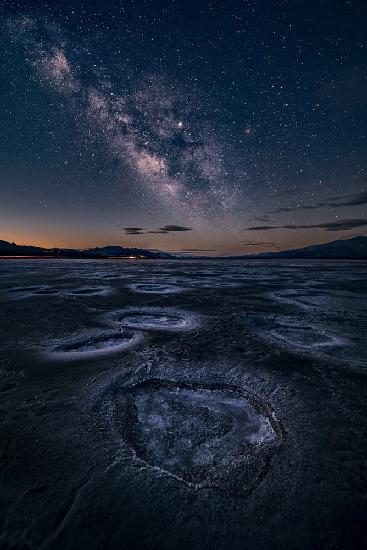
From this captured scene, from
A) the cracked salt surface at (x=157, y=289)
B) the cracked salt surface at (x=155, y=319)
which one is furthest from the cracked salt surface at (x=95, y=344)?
the cracked salt surface at (x=157, y=289)

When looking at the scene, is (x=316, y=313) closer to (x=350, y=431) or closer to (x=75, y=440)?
(x=350, y=431)

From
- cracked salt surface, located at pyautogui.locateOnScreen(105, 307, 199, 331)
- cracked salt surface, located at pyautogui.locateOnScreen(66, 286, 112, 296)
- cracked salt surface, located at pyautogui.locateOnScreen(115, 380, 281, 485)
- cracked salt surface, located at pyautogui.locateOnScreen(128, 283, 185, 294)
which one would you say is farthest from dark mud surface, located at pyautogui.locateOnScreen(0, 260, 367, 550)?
cracked salt surface, located at pyautogui.locateOnScreen(128, 283, 185, 294)

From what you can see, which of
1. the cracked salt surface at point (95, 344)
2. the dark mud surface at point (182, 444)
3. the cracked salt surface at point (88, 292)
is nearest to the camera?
the dark mud surface at point (182, 444)

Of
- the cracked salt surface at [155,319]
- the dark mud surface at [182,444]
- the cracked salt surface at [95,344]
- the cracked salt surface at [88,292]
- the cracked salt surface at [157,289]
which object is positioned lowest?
the cracked salt surface at [157,289]

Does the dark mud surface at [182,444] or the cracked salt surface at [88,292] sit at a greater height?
the dark mud surface at [182,444]

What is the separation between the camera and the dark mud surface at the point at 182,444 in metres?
1.19

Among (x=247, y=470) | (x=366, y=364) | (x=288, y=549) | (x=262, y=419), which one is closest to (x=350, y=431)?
(x=262, y=419)

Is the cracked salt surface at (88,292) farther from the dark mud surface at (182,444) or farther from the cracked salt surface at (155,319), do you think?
the dark mud surface at (182,444)

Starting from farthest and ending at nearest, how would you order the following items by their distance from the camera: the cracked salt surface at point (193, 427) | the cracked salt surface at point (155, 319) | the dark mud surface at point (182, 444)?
the cracked salt surface at point (155, 319), the cracked salt surface at point (193, 427), the dark mud surface at point (182, 444)

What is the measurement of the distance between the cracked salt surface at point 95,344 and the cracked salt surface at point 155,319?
0.52 meters

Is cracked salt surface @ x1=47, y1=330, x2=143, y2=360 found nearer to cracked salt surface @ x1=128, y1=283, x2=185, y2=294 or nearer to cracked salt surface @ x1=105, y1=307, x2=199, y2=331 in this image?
cracked salt surface @ x1=105, y1=307, x2=199, y2=331

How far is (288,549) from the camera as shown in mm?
1104

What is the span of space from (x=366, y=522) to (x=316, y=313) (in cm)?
489

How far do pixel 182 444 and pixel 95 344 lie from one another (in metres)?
2.25
